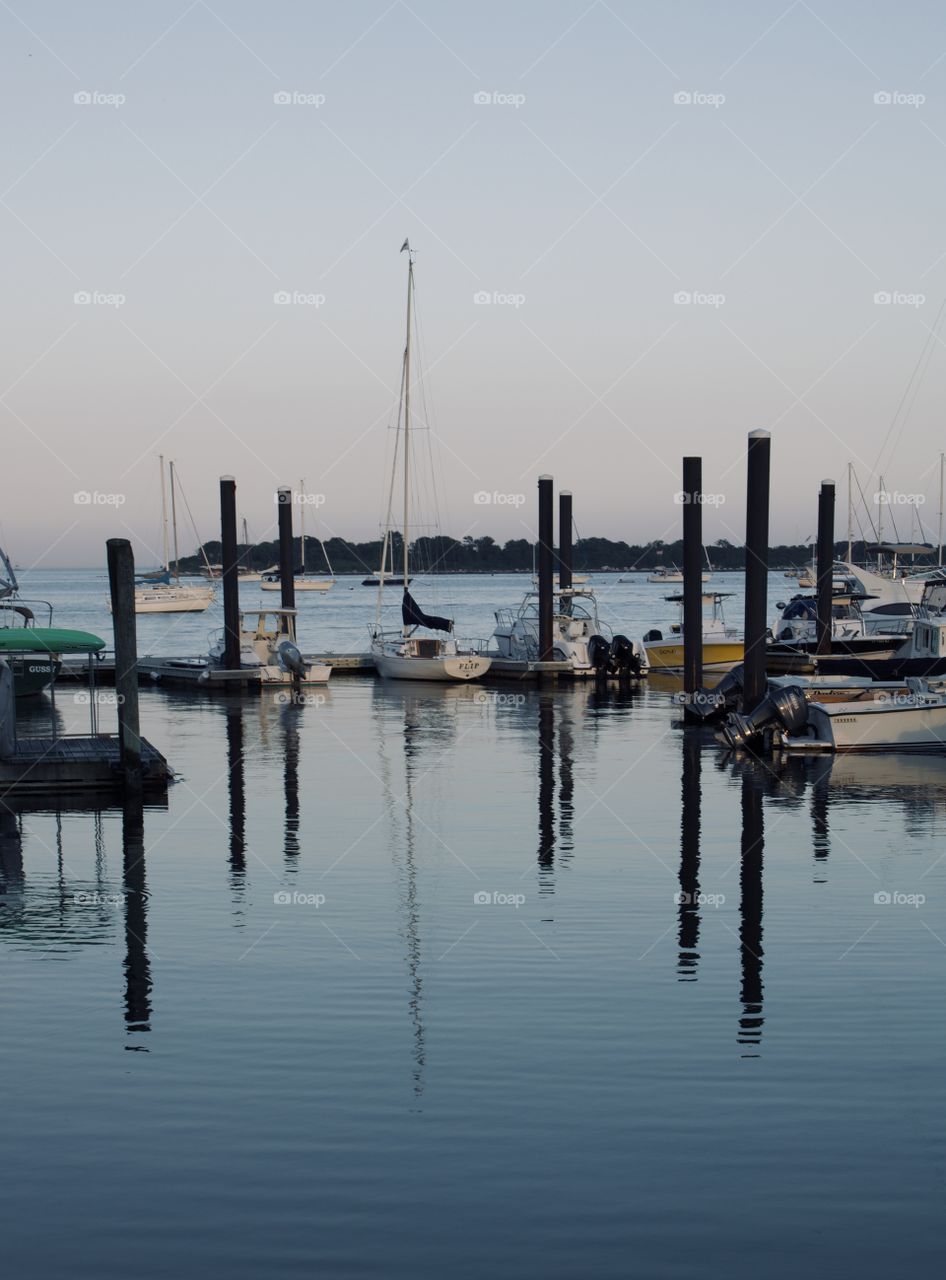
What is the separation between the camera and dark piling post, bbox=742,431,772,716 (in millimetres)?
27781

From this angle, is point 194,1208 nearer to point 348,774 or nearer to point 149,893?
point 149,893

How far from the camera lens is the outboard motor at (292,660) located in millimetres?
41500

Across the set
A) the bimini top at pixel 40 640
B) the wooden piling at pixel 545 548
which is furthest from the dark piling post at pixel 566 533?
the bimini top at pixel 40 640

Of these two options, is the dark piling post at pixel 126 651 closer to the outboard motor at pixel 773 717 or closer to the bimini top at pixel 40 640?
the bimini top at pixel 40 640

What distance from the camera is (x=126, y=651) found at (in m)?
21.1

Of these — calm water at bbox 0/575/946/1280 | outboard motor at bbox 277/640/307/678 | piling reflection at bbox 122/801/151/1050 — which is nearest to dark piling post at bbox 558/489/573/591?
outboard motor at bbox 277/640/307/678

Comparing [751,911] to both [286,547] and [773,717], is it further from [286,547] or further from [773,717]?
[286,547]

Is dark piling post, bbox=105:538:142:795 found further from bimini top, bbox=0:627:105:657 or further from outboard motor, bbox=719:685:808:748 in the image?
outboard motor, bbox=719:685:808:748

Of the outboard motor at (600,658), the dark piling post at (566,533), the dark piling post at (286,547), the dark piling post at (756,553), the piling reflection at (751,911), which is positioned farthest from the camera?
the dark piling post at (566,533)

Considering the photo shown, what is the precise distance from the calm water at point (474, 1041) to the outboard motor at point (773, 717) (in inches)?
243

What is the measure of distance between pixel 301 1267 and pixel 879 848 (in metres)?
12.6

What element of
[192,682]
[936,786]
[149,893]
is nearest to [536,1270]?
[149,893]

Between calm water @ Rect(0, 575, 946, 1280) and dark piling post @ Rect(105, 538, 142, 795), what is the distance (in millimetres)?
1078

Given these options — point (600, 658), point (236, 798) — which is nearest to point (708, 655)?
point (600, 658)
